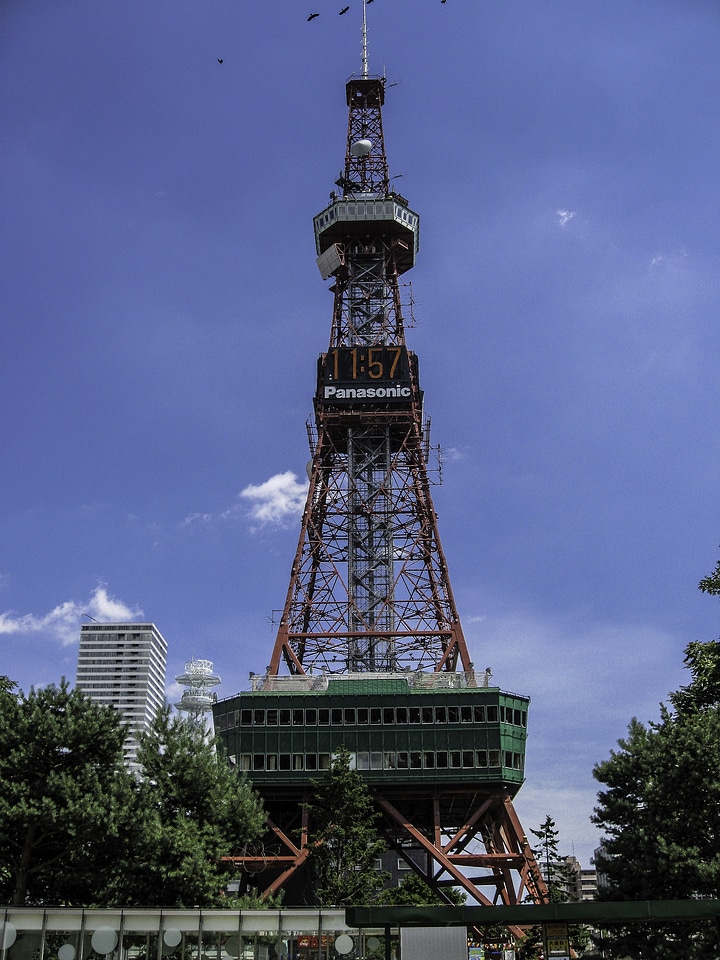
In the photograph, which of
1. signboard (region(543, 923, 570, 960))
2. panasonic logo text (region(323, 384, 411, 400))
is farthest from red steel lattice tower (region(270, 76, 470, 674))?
signboard (region(543, 923, 570, 960))

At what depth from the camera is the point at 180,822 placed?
63.1m

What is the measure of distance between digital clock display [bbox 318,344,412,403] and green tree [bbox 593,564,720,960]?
233 feet

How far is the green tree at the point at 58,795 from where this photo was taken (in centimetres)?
6244

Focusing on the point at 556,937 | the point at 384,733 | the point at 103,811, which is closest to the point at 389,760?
the point at 384,733

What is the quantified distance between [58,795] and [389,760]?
4284cm

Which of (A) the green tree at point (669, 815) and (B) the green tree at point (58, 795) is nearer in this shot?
(A) the green tree at point (669, 815)

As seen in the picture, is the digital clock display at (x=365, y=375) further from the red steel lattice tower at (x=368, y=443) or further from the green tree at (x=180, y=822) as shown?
the green tree at (x=180, y=822)

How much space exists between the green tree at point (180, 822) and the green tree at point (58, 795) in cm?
171

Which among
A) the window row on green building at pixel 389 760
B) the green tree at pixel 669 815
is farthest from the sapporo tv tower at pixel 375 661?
the green tree at pixel 669 815

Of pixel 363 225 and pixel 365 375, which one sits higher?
pixel 363 225

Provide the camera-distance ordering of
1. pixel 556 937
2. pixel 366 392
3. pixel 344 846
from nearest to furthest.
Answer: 1. pixel 556 937
2. pixel 344 846
3. pixel 366 392

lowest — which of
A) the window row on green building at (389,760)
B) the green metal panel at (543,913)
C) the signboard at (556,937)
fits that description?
the signboard at (556,937)

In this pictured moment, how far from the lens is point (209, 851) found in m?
63.2

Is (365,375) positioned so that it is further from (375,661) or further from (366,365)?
(375,661)
